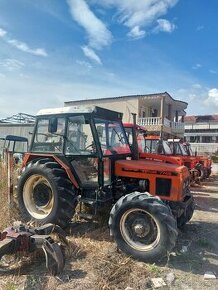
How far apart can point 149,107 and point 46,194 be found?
2421 cm

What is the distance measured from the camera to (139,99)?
25828 mm

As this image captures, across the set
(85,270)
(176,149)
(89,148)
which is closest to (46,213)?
(89,148)

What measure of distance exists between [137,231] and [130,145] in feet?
8.09

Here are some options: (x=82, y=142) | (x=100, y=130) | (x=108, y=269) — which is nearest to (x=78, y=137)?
(x=82, y=142)

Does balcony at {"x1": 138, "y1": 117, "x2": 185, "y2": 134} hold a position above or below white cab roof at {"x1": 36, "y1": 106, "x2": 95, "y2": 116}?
above

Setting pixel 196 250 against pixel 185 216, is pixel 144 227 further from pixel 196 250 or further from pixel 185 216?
pixel 185 216

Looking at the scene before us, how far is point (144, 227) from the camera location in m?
4.85

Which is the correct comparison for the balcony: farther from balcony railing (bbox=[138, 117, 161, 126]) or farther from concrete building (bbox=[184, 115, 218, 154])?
concrete building (bbox=[184, 115, 218, 154])

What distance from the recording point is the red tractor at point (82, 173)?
5.64 meters

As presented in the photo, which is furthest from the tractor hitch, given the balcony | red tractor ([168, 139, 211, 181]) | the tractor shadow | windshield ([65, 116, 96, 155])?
the balcony

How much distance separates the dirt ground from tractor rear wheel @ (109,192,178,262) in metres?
0.18

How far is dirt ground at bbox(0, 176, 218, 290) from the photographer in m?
3.96

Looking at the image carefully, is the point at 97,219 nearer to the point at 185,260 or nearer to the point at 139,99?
Answer: the point at 185,260

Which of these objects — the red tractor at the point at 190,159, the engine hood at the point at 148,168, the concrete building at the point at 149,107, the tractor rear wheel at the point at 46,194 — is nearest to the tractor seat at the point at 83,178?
the tractor rear wheel at the point at 46,194
